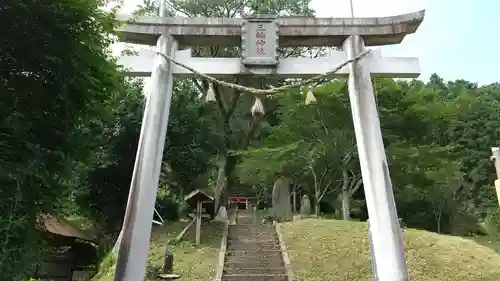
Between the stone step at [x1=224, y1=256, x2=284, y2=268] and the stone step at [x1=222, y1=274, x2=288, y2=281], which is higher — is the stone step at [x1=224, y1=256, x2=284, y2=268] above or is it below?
above

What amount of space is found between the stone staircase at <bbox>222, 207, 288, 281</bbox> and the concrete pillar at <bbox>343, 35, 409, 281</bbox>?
542cm

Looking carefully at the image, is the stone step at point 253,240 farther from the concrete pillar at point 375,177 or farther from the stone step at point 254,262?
the concrete pillar at point 375,177

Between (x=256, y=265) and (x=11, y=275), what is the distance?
27.3ft

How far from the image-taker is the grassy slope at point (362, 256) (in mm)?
11203

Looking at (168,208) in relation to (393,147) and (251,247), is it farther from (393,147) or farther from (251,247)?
(393,147)

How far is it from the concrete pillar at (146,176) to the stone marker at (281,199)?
13.4 metres

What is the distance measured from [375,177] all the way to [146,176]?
3.42 meters

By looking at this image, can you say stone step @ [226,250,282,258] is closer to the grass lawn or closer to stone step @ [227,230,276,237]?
the grass lawn

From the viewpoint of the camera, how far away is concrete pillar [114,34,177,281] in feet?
19.2

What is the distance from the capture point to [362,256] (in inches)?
487

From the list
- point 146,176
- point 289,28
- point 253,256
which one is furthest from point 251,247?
point 289,28

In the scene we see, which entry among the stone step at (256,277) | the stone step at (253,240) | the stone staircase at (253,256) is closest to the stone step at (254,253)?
the stone staircase at (253,256)

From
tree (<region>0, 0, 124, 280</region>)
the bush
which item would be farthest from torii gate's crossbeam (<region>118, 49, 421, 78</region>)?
the bush

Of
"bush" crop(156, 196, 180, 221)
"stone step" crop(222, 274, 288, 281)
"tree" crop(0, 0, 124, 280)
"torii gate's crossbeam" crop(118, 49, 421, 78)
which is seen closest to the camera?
"tree" crop(0, 0, 124, 280)
